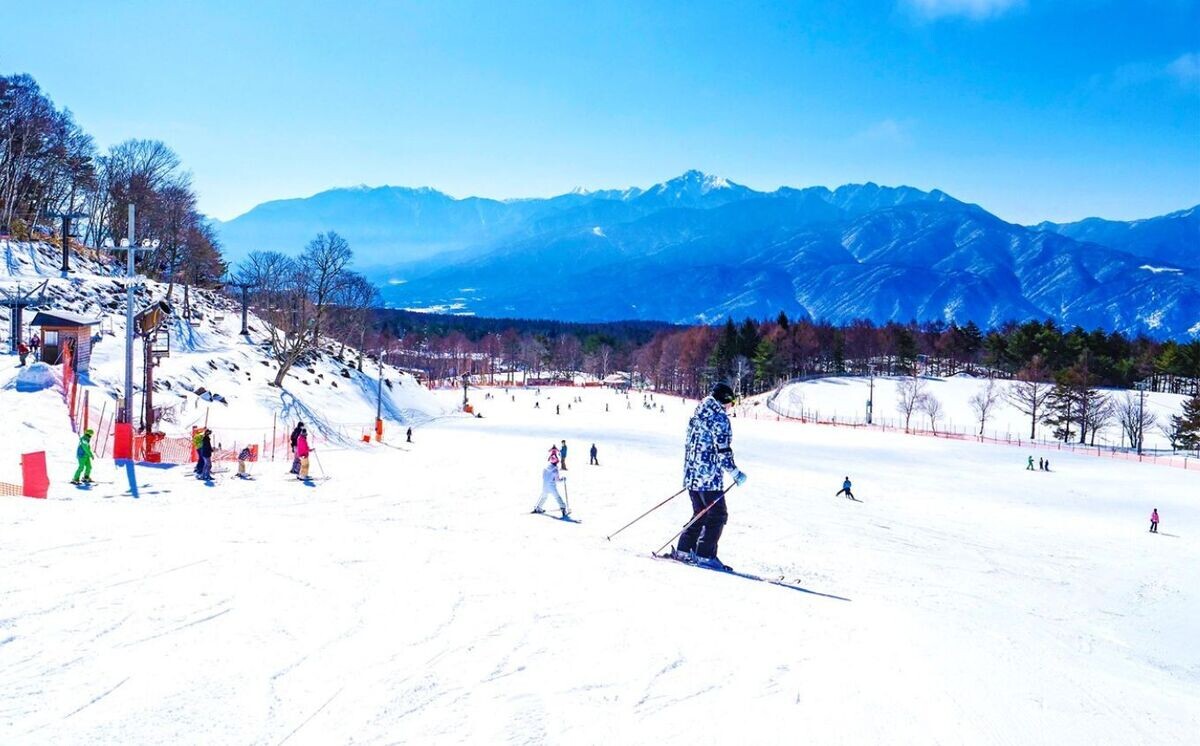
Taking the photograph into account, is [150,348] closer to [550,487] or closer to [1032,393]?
[550,487]

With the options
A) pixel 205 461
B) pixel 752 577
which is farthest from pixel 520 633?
pixel 205 461

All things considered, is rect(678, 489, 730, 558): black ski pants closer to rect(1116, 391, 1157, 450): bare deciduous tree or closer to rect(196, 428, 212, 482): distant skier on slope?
rect(196, 428, 212, 482): distant skier on slope

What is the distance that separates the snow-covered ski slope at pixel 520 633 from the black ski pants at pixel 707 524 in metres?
0.68

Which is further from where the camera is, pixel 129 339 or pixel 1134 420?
pixel 1134 420

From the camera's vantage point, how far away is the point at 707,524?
12.4m

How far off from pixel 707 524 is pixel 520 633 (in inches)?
203

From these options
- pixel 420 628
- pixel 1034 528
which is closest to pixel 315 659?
pixel 420 628

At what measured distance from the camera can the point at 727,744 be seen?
5.82 m

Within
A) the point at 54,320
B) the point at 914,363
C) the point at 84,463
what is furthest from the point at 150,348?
the point at 914,363

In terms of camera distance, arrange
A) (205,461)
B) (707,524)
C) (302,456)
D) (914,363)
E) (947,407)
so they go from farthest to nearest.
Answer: (914,363)
(947,407)
(302,456)
(205,461)
(707,524)

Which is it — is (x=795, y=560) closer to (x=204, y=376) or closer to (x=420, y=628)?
(x=420, y=628)

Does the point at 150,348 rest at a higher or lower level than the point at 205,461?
higher

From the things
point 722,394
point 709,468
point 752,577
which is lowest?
point 752,577

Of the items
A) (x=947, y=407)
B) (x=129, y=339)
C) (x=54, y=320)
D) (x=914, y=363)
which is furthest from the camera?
(x=914, y=363)
